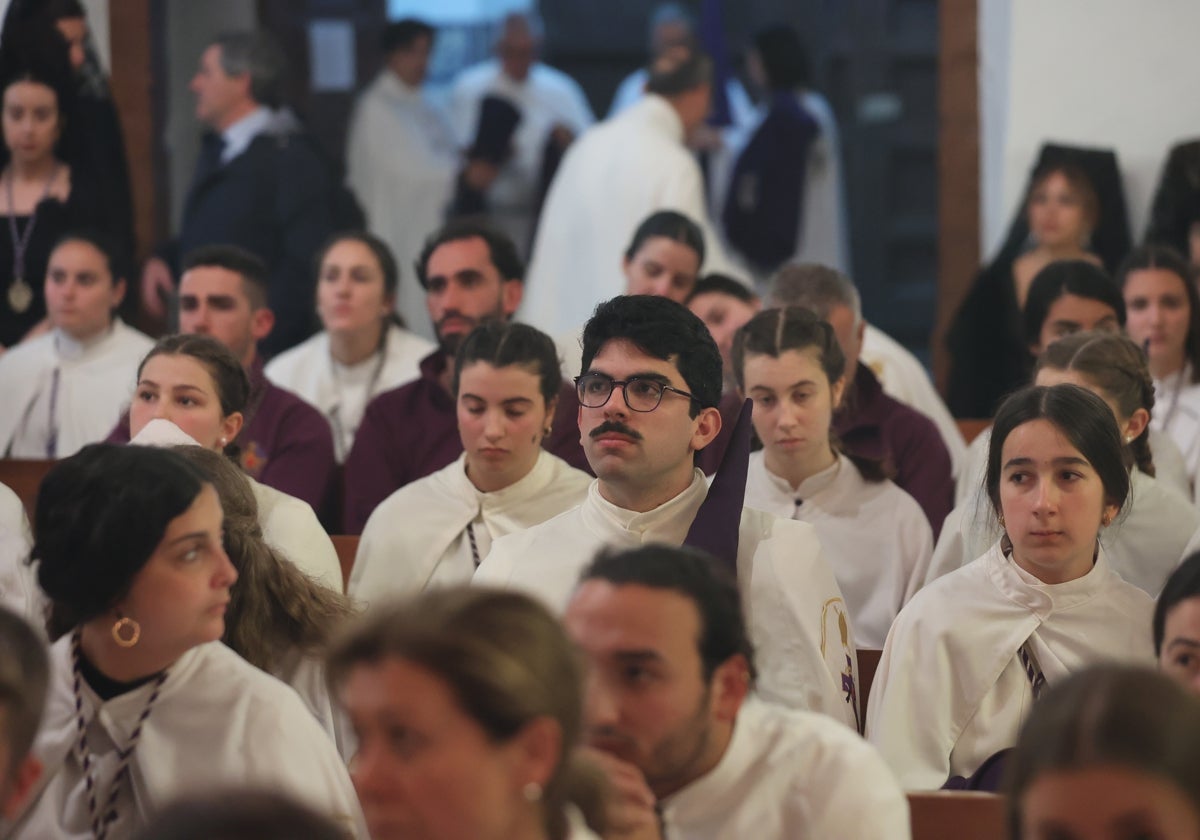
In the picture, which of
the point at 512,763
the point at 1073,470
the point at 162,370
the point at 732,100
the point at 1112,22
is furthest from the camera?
the point at 732,100

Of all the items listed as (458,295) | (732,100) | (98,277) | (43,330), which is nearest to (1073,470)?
(458,295)

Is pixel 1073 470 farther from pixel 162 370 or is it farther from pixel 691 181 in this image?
pixel 691 181

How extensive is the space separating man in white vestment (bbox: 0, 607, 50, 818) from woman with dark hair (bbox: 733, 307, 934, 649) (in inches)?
109

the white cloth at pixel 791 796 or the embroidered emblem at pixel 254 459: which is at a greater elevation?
the embroidered emblem at pixel 254 459

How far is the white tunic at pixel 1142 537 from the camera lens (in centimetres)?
469

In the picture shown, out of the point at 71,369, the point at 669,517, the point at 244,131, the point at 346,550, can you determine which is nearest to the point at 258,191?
the point at 244,131

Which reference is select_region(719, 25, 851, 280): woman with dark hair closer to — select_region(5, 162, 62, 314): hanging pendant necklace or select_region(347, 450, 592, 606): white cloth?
select_region(5, 162, 62, 314): hanging pendant necklace

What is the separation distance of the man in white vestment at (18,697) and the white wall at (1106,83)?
649 cm

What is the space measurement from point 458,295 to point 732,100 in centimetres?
449

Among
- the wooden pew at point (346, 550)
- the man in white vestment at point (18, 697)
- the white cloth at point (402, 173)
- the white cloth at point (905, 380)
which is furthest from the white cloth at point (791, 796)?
the white cloth at point (402, 173)

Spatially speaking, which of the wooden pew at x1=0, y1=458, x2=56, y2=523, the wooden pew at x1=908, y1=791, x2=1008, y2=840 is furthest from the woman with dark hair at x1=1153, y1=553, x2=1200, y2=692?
the wooden pew at x1=0, y1=458, x2=56, y2=523

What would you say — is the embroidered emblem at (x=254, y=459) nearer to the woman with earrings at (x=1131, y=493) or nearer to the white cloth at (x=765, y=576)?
the white cloth at (x=765, y=576)

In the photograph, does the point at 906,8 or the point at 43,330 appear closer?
the point at 43,330

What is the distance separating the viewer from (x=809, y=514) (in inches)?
203
